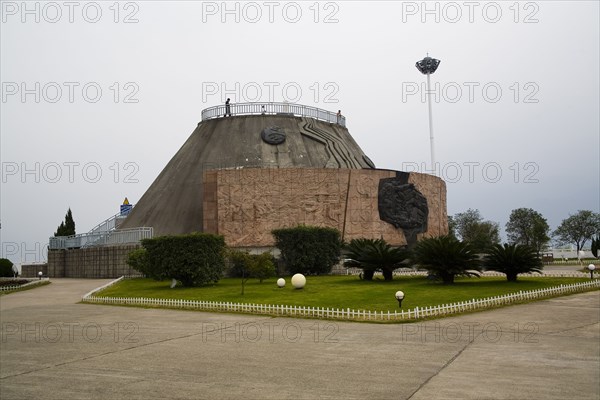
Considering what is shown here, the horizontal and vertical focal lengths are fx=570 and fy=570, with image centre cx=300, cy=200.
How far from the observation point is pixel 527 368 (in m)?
8.81

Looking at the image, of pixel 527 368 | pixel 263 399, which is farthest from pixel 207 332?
pixel 527 368

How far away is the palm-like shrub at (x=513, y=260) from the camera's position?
22734mm

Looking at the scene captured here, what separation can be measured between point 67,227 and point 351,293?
49325mm

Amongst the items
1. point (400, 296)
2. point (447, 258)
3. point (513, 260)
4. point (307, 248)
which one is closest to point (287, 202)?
point (307, 248)

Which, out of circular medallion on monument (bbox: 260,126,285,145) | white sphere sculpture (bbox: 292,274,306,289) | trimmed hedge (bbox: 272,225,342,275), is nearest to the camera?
white sphere sculpture (bbox: 292,274,306,289)

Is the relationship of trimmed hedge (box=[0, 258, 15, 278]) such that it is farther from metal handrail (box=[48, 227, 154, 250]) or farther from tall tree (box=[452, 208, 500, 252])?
tall tree (box=[452, 208, 500, 252])

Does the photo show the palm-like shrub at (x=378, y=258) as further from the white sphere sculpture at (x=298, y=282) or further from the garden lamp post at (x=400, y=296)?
the garden lamp post at (x=400, y=296)

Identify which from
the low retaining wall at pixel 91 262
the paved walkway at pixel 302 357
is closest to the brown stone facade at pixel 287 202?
the low retaining wall at pixel 91 262

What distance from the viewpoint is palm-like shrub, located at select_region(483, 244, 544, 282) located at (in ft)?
74.6

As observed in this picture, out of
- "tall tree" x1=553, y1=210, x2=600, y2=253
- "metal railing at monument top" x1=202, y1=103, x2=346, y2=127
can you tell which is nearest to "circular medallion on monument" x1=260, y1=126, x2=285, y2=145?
"metal railing at monument top" x1=202, y1=103, x2=346, y2=127

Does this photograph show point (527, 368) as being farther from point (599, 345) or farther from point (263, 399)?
point (263, 399)

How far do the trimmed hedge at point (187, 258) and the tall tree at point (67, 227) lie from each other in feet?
126

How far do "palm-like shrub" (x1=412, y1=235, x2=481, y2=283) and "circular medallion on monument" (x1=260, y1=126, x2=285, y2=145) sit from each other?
2202cm

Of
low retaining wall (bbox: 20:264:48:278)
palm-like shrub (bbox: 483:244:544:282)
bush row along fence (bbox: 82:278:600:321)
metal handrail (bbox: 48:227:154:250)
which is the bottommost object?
low retaining wall (bbox: 20:264:48:278)
